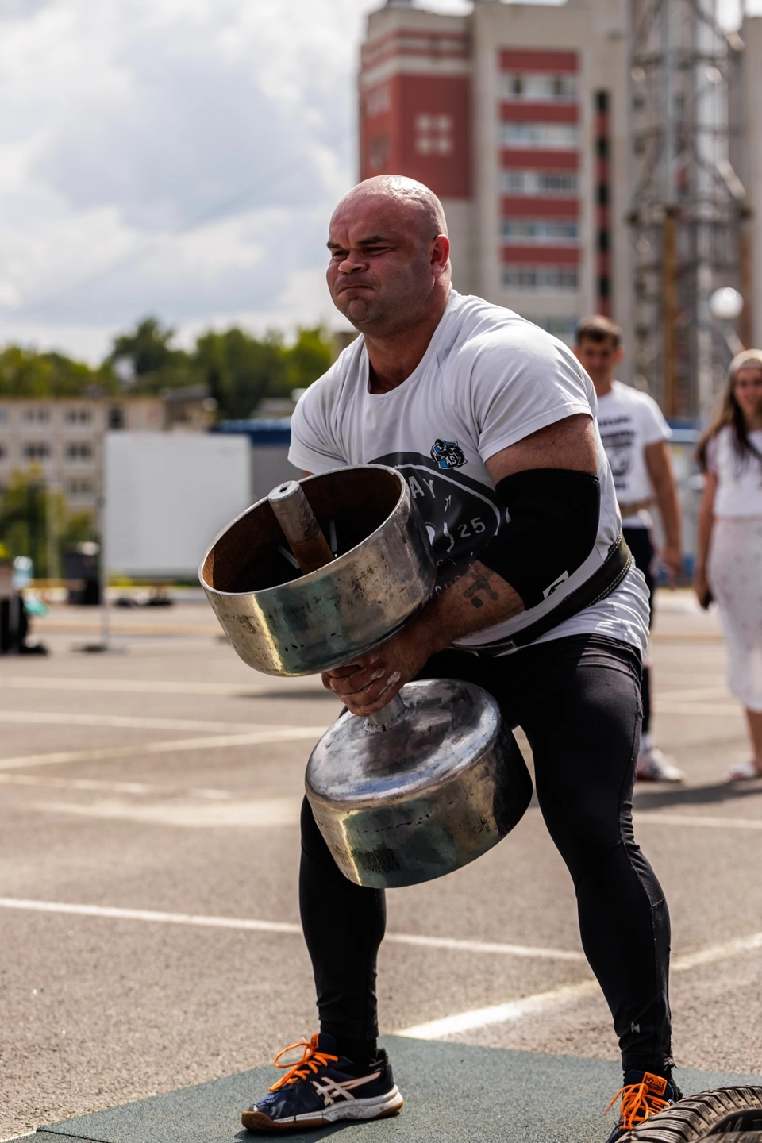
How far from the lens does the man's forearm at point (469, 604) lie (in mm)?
3801

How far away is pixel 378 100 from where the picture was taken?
4345 inches

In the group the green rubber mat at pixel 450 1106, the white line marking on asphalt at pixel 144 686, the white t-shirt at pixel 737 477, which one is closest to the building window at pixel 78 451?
the white line marking on asphalt at pixel 144 686

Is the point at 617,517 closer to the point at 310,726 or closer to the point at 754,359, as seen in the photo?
the point at 754,359

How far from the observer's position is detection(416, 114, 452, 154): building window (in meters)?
108

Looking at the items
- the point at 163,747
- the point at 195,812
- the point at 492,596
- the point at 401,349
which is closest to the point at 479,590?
the point at 492,596

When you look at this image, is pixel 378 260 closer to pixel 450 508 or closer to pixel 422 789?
pixel 450 508

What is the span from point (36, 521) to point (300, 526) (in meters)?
136

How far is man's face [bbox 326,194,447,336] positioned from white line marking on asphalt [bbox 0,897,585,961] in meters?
2.75

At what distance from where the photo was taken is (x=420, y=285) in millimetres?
4000

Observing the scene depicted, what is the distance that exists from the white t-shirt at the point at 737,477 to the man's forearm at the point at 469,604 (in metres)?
6.49

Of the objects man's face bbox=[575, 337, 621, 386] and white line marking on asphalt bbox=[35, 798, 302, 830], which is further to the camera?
man's face bbox=[575, 337, 621, 386]

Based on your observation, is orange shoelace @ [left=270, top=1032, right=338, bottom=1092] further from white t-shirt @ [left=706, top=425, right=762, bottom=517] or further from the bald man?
white t-shirt @ [left=706, top=425, right=762, bottom=517]

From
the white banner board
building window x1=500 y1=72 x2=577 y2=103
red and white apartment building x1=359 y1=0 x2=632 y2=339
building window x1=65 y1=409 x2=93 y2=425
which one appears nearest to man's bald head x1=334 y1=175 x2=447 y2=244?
the white banner board

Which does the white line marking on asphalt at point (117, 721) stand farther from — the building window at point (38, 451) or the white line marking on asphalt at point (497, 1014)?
the building window at point (38, 451)
